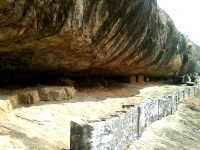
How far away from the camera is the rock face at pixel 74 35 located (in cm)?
402

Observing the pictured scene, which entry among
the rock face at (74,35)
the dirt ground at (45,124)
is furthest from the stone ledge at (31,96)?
the rock face at (74,35)

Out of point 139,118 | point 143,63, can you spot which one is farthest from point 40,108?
point 143,63

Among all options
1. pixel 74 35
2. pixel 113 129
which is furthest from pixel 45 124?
pixel 74 35

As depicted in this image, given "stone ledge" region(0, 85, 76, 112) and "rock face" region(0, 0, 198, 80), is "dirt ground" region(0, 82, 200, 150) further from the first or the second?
"rock face" region(0, 0, 198, 80)

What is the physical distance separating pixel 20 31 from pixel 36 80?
387 cm

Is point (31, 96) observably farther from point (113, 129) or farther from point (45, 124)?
point (113, 129)

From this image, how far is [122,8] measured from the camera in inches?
230

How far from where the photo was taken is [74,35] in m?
5.14

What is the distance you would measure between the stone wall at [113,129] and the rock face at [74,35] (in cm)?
202

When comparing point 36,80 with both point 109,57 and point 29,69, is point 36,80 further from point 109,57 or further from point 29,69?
point 109,57

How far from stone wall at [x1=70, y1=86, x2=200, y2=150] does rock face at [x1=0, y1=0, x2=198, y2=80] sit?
6.62 ft

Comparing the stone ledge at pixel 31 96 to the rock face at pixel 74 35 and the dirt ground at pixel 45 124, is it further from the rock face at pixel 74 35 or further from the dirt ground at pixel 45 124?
the rock face at pixel 74 35

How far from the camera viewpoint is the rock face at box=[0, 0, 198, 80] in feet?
13.2

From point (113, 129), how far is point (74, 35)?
96.3 inches
